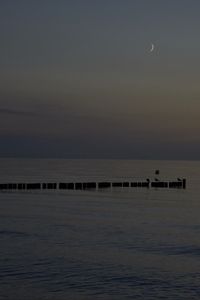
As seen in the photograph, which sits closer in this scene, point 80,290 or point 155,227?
point 80,290

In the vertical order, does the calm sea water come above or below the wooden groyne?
below

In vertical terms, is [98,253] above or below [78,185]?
below

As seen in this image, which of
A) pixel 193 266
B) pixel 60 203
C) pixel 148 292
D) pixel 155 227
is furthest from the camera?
pixel 60 203

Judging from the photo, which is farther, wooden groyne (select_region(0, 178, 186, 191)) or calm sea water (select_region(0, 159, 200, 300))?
wooden groyne (select_region(0, 178, 186, 191))

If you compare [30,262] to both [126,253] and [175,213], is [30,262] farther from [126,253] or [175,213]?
[175,213]

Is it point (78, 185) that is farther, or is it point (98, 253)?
point (78, 185)

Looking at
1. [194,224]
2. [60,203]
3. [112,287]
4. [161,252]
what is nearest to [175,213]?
[194,224]

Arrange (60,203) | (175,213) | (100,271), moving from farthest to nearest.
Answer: (60,203) → (175,213) → (100,271)

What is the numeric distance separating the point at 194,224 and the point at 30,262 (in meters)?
23.6

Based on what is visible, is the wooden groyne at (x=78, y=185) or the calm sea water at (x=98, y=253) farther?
the wooden groyne at (x=78, y=185)

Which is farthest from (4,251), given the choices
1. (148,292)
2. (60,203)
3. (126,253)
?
(60,203)

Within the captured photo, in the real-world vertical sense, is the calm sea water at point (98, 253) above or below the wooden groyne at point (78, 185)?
below

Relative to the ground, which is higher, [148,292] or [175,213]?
[175,213]

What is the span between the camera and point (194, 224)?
49.9m
